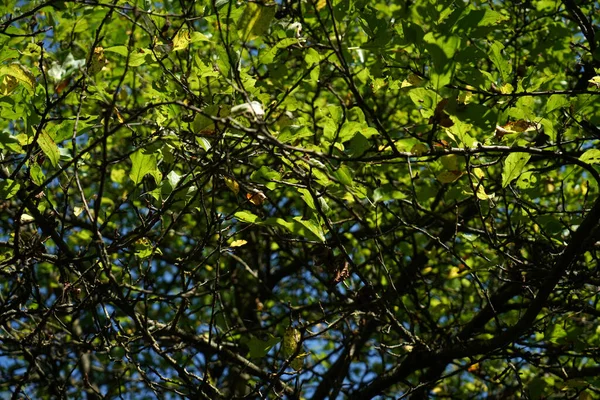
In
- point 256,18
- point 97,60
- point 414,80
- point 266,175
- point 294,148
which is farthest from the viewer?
point 414,80

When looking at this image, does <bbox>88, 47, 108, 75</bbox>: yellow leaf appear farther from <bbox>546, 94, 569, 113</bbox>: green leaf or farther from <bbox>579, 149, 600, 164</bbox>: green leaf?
<bbox>579, 149, 600, 164</bbox>: green leaf

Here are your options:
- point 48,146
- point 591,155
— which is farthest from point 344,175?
point 48,146

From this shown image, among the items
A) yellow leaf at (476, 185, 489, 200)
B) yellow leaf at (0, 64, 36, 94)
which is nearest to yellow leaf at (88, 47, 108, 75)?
yellow leaf at (0, 64, 36, 94)

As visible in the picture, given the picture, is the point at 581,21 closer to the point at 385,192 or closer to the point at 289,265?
the point at 385,192

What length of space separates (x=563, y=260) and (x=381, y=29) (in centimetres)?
117

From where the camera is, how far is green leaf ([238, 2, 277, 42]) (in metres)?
2.04

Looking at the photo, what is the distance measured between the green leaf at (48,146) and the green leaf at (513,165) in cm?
165

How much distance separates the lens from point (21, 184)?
2533 millimetres

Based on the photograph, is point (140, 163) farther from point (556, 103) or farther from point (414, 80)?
point (556, 103)

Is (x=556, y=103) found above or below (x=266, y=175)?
above

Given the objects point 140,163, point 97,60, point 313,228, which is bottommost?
point 313,228

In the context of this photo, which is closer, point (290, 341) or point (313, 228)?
point (313, 228)

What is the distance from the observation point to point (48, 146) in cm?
224

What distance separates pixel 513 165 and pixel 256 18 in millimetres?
1096
